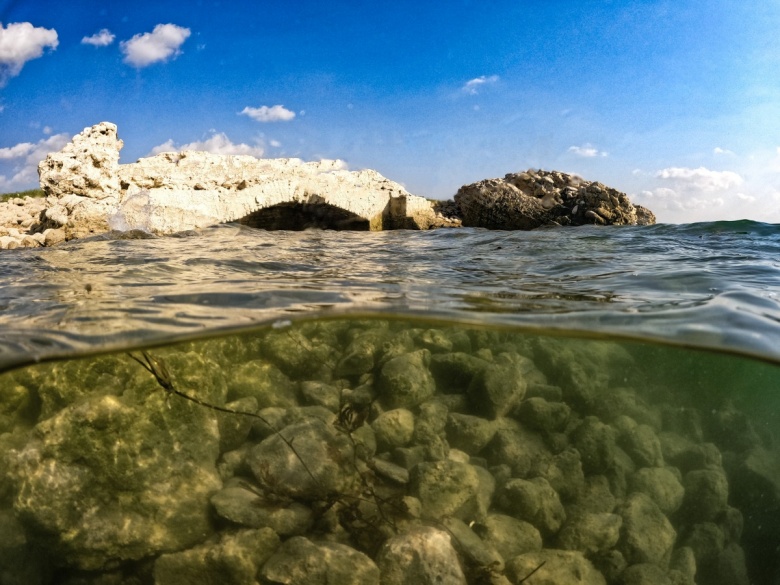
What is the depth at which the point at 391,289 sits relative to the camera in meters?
5.27

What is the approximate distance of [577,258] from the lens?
7.85m

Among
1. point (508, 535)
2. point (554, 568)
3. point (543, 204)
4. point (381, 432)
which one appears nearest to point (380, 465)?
point (381, 432)

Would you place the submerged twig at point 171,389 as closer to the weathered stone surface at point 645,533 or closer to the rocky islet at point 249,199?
the weathered stone surface at point 645,533

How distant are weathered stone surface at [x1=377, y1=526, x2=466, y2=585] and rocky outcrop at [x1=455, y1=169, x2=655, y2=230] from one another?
12.9 meters

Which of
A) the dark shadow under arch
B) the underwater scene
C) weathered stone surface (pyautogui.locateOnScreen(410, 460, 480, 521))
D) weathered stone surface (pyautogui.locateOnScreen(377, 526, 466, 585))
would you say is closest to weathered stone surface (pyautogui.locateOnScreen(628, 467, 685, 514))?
the underwater scene

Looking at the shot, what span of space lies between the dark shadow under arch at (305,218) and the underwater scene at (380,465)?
10113 millimetres

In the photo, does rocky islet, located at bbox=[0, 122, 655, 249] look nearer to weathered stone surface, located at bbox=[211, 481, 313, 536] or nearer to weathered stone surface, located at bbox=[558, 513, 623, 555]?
weathered stone surface, located at bbox=[211, 481, 313, 536]

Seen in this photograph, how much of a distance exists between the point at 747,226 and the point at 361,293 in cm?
1073

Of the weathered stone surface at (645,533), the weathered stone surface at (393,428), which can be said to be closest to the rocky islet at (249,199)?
the weathered stone surface at (393,428)

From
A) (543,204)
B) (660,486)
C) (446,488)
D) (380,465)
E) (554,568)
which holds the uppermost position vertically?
(543,204)

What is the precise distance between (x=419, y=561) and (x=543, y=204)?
46.2ft

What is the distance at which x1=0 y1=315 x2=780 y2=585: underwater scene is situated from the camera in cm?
299

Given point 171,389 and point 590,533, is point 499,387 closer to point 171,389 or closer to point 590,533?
point 590,533

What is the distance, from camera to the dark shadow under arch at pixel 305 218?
45.0 ft
